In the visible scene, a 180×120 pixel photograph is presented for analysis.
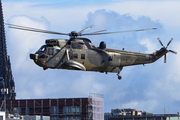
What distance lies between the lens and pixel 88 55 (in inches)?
3110

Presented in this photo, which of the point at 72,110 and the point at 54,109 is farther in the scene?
the point at 54,109

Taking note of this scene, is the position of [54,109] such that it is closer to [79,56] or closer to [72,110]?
[72,110]

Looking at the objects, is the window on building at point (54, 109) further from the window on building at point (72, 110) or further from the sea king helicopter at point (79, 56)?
the sea king helicopter at point (79, 56)

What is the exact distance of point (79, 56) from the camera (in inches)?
3081

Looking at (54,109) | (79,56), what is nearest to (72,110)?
(54,109)

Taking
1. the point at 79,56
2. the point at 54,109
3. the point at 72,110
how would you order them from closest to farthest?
1. the point at 79,56
2. the point at 72,110
3. the point at 54,109

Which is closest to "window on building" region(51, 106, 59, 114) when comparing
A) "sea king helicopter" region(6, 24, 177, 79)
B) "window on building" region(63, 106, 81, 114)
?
"window on building" region(63, 106, 81, 114)

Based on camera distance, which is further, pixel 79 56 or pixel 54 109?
pixel 54 109

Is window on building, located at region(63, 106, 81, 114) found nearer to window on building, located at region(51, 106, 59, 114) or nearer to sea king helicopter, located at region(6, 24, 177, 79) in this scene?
window on building, located at region(51, 106, 59, 114)

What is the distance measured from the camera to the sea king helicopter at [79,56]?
76.8 metres

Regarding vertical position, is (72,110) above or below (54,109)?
below

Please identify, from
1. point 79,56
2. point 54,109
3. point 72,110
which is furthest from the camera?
point 54,109

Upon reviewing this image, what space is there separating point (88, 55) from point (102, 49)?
287 centimetres

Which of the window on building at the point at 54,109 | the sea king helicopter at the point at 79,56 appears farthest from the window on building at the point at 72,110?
the sea king helicopter at the point at 79,56
